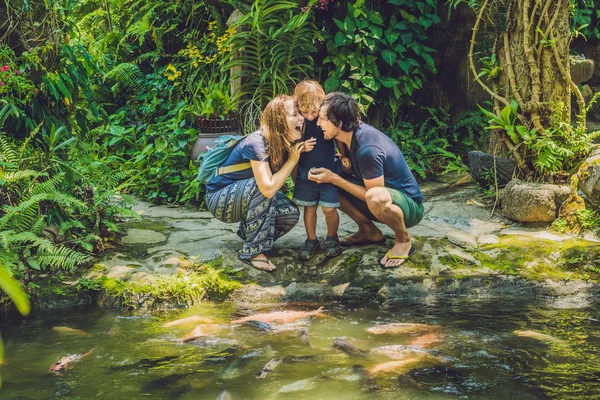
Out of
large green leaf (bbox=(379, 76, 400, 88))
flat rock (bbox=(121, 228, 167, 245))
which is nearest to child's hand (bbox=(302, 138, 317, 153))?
flat rock (bbox=(121, 228, 167, 245))

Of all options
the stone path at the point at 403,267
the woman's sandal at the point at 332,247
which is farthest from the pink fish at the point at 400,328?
the woman's sandal at the point at 332,247

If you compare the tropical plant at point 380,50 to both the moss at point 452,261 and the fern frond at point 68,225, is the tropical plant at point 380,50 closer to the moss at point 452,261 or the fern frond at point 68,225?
the moss at point 452,261

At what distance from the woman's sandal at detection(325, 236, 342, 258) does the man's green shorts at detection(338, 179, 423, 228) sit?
0.36 metres

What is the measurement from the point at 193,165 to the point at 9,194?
283cm

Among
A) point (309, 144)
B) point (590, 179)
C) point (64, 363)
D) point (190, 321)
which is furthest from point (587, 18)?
point (64, 363)

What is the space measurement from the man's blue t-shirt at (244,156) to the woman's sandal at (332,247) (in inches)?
34.9

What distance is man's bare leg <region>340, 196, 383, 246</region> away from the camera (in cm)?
574

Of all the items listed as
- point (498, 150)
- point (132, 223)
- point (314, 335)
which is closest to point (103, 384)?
point (314, 335)

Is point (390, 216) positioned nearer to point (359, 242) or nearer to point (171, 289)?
point (359, 242)

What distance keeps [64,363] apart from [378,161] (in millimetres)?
2707

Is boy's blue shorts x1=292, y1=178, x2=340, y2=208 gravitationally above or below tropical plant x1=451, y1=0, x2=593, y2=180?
below

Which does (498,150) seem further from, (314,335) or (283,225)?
(314,335)

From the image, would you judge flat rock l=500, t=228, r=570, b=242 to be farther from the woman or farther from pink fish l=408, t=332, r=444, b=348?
the woman

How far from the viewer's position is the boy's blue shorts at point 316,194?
17.8ft
